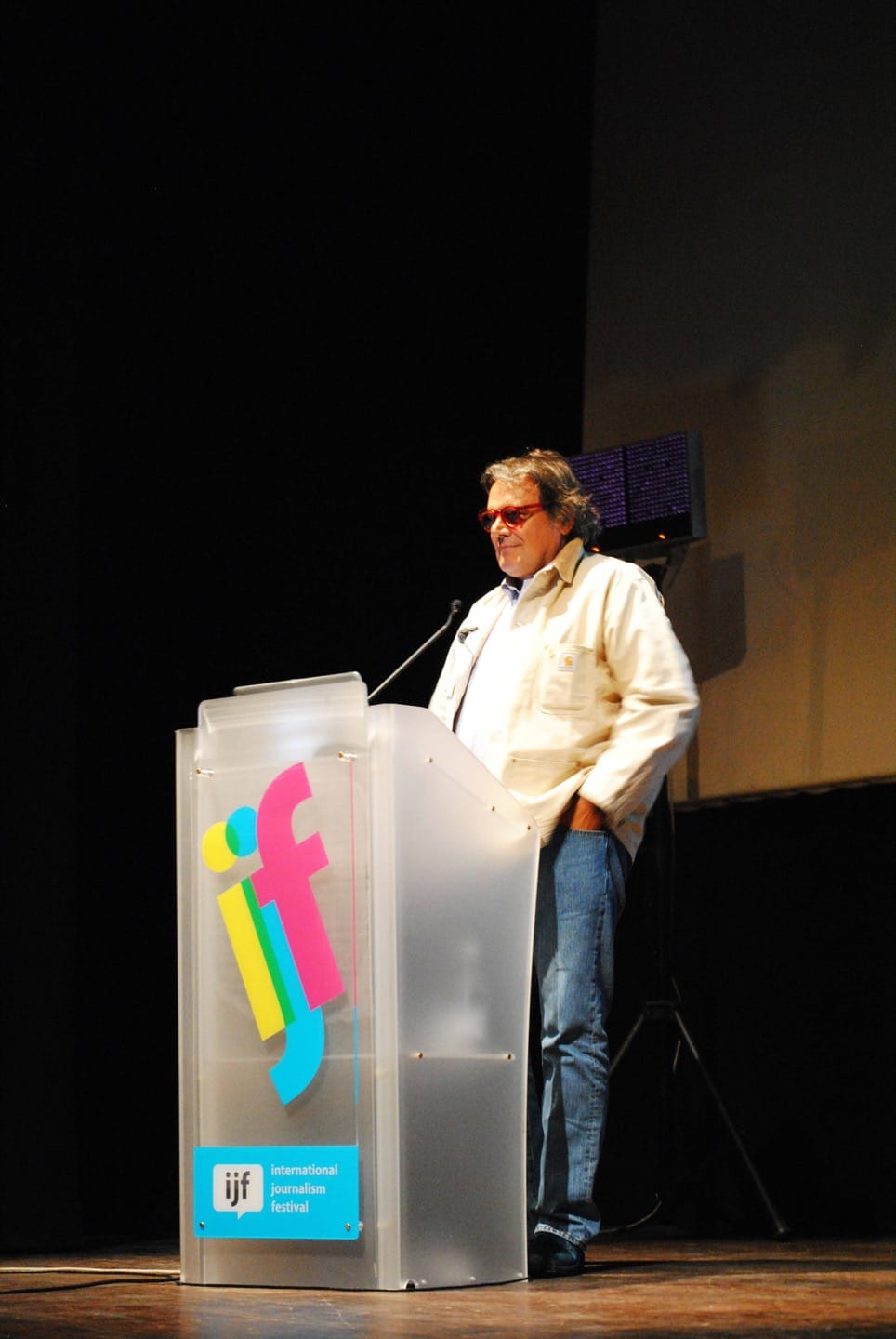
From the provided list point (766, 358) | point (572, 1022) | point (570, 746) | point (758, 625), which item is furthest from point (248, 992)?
point (766, 358)

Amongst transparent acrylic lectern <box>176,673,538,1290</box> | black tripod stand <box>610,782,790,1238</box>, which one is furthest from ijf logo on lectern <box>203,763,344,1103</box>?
black tripod stand <box>610,782,790,1238</box>

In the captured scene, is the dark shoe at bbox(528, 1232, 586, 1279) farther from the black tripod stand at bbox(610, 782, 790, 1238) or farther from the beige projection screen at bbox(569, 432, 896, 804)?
the beige projection screen at bbox(569, 432, 896, 804)

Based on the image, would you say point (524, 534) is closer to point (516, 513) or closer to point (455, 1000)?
point (516, 513)

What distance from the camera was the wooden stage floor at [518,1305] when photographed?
1.72m

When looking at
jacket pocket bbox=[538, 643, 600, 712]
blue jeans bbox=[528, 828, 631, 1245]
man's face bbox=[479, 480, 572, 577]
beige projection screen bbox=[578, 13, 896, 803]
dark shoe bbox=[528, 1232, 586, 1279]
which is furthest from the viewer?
beige projection screen bbox=[578, 13, 896, 803]

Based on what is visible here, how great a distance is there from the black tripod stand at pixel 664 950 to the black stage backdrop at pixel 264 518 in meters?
0.12

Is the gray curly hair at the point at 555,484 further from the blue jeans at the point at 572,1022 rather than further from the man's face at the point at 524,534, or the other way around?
the blue jeans at the point at 572,1022

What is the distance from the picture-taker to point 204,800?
2.40 meters

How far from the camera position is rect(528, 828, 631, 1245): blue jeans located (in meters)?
2.53

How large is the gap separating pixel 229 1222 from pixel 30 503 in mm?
1954

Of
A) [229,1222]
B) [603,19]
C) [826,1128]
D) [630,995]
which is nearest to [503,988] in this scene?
[229,1222]

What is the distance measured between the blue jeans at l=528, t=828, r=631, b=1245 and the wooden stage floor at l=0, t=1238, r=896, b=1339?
136 mm

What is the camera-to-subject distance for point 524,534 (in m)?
2.85

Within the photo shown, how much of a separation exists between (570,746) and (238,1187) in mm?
894
